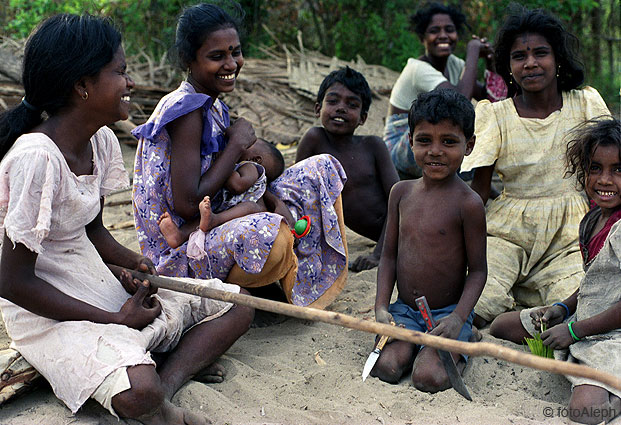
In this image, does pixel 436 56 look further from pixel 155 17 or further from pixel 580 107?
pixel 155 17

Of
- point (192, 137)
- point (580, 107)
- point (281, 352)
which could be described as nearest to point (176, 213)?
point (192, 137)

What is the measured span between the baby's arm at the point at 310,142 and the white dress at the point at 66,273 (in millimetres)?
1581

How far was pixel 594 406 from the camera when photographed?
2.16 m

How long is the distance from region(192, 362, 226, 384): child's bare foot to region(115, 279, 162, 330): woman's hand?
322mm

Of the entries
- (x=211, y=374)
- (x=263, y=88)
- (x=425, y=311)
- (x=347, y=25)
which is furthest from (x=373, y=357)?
(x=347, y=25)

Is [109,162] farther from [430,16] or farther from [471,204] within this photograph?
[430,16]

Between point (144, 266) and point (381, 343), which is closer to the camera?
point (144, 266)

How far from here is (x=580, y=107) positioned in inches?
132

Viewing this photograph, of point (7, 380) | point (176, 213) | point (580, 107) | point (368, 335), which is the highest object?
point (580, 107)

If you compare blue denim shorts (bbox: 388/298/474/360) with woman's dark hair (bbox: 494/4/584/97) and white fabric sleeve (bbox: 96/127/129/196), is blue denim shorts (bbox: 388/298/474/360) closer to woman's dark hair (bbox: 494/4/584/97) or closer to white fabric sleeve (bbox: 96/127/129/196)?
white fabric sleeve (bbox: 96/127/129/196)

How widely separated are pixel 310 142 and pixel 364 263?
0.77 m

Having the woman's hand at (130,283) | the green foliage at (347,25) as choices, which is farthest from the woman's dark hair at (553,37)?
the green foliage at (347,25)

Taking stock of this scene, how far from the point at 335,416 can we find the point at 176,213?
1.18m

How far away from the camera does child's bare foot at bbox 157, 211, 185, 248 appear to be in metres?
2.82
